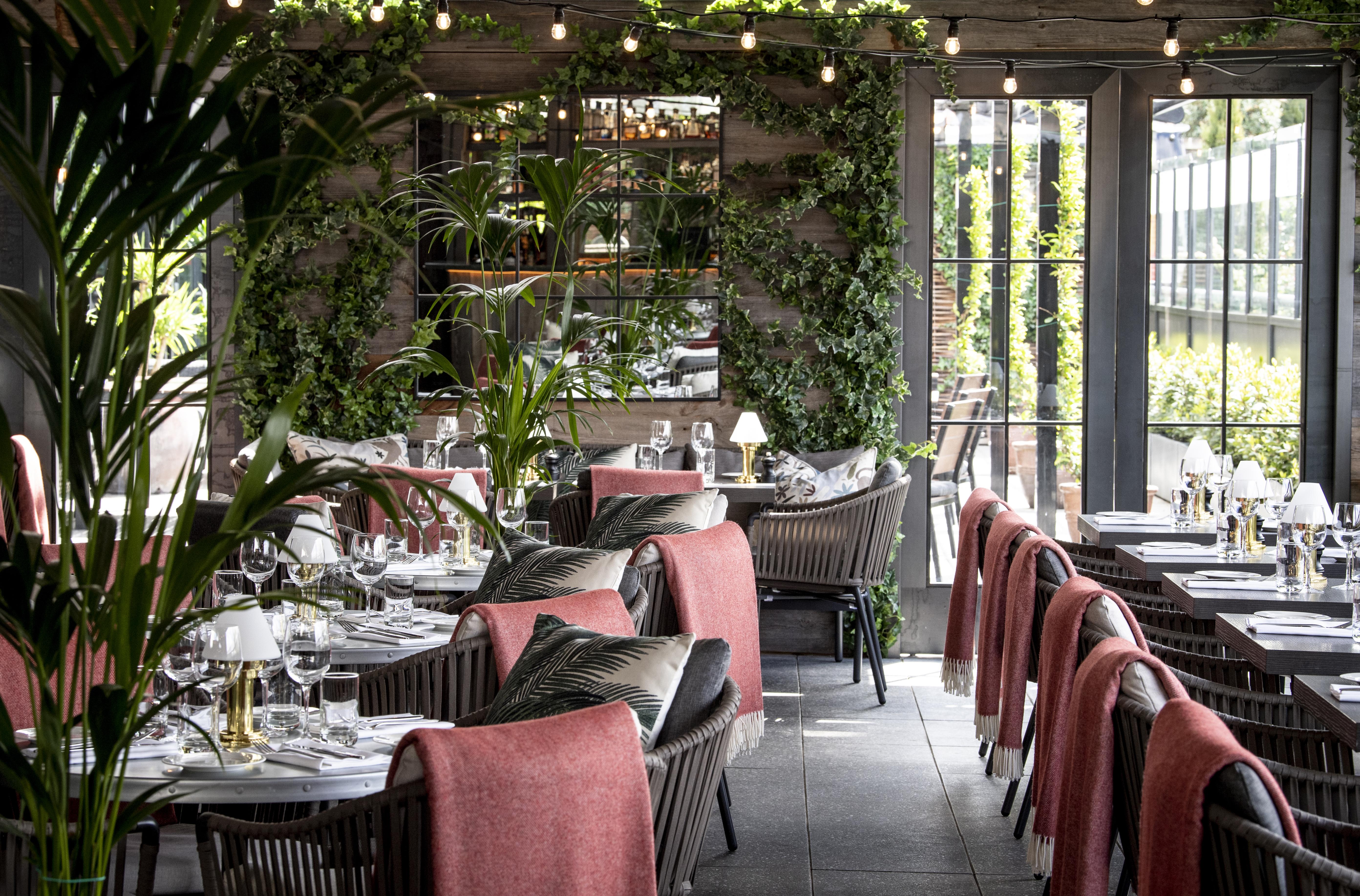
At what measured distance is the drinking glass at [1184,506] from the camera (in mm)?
5457

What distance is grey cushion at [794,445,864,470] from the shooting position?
6.63 m

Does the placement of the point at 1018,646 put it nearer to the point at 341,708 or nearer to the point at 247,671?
the point at 341,708

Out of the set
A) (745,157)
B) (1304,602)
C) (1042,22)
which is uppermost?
(1042,22)

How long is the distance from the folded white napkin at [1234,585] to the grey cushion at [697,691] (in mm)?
2161

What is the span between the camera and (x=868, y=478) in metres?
6.58

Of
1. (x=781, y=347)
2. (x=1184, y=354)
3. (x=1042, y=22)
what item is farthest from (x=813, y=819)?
(x=1042, y=22)

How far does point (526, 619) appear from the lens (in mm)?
3072

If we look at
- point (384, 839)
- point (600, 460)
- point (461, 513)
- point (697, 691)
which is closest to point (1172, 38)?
point (600, 460)

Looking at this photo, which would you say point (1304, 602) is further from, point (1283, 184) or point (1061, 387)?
point (1283, 184)

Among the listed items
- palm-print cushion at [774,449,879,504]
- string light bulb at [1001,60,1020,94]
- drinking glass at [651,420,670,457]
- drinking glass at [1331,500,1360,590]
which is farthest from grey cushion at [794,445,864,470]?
drinking glass at [1331,500,1360,590]

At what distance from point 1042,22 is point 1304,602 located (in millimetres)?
3610

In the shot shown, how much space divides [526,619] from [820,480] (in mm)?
3611

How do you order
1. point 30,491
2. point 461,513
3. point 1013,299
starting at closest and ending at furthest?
point 461,513
point 30,491
point 1013,299

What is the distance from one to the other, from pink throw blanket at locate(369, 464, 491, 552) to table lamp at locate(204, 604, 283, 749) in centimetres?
182
